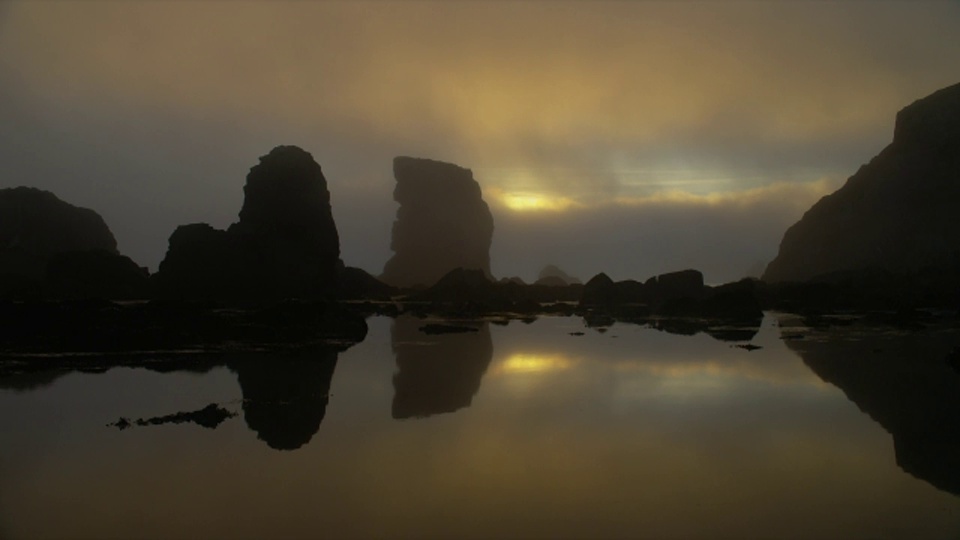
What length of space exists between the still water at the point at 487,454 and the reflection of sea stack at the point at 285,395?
4.4 inches

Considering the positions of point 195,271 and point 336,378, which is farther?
point 195,271

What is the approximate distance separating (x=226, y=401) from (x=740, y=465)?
582 inches

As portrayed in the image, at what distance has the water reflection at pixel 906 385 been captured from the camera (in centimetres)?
1382

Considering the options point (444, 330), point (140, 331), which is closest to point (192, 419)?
point (140, 331)

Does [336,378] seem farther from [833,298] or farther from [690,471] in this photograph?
[833,298]

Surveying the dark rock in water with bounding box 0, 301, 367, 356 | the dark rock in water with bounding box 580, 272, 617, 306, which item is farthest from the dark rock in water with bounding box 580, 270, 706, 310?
the dark rock in water with bounding box 0, 301, 367, 356

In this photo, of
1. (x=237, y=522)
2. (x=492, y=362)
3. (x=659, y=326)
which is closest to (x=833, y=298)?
(x=659, y=326)

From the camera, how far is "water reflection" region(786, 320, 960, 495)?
1382 centimetres

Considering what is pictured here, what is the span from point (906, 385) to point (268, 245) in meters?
71.8

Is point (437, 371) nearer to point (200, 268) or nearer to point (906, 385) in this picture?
point (906, 385)

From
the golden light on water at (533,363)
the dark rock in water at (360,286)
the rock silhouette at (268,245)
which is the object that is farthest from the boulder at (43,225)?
the golden light on water at (533,363)

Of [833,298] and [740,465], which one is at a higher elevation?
[833,298]

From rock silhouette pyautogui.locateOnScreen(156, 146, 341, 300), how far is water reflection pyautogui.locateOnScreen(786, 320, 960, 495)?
59.5 metres

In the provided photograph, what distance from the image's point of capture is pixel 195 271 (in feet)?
234
